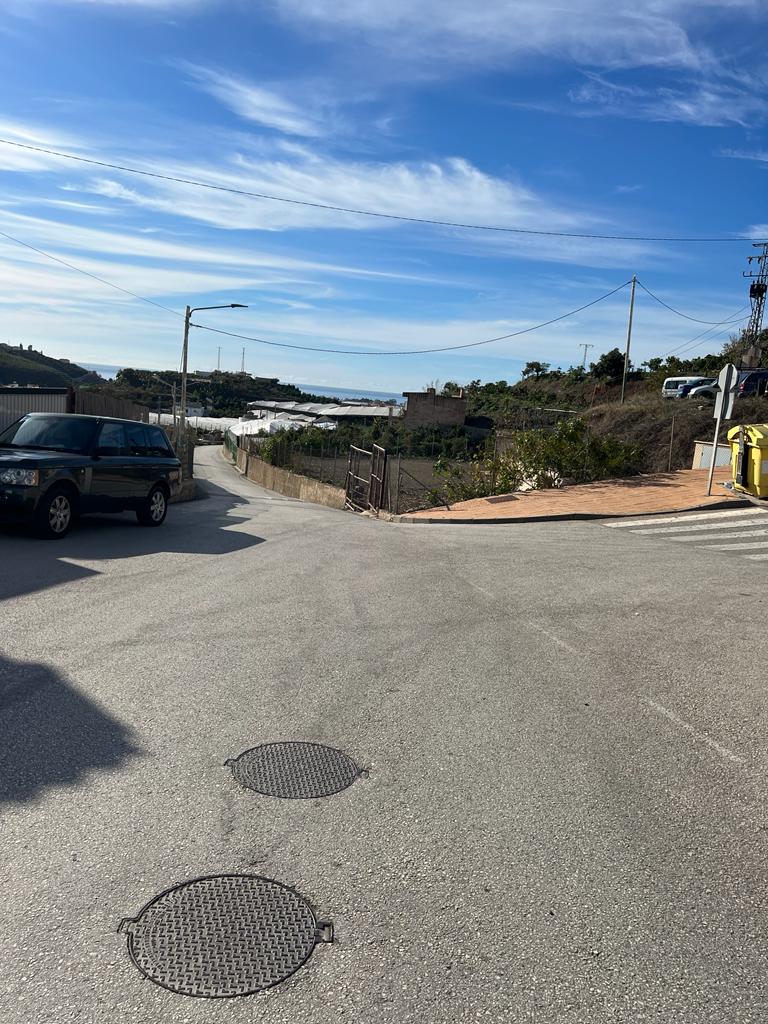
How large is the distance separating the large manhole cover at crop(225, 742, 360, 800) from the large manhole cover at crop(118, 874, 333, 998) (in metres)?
0.86

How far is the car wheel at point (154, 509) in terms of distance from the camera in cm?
1371

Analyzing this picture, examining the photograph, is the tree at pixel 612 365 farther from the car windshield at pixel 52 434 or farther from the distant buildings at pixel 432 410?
the car windshield at pixel 52 434

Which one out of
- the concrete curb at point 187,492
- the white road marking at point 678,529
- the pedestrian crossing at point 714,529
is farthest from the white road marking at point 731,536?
the concrete curb at point 187,492

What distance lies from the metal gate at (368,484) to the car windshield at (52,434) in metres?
13.2

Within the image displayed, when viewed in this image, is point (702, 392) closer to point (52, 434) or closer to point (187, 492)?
point (187, 492)

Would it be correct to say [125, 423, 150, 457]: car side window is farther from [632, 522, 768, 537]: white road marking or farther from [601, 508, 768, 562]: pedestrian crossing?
[632, 522, 768, 537]: white road marking

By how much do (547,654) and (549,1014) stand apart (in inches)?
176

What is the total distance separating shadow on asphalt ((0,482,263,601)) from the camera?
913 centimetres

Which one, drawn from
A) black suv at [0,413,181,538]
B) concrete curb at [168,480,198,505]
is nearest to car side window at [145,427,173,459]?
black suv at [0,413,181,538]

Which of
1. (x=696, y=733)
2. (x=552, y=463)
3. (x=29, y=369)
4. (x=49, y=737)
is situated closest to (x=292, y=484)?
(x=552, y=463)

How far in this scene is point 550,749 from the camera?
5.11 m

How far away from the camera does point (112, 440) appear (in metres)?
13.1

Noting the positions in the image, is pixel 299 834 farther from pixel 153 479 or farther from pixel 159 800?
pixel 153 479

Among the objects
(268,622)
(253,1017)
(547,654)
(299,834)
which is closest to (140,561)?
(268,622)
